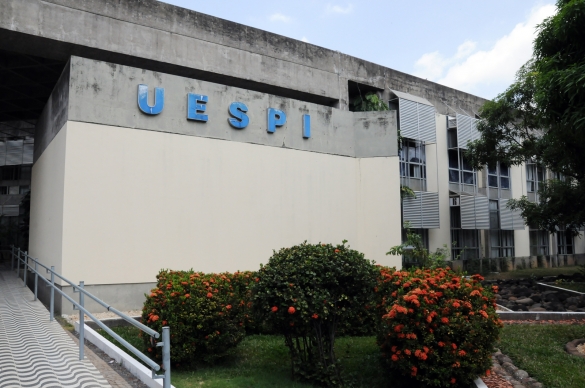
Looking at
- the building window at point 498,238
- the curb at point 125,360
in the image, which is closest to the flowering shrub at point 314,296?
the curb at point 125,360

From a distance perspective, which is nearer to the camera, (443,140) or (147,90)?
(147,90)

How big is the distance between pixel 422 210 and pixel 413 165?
2.13 meters

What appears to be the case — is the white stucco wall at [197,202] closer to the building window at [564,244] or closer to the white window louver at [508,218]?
the white window louver at [508,218]

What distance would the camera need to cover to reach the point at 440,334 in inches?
255

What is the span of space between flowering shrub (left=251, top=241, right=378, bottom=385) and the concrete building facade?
5.98 meters

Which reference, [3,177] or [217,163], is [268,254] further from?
[3,177]

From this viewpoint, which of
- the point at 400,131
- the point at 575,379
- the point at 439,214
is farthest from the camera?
the point at 439,214

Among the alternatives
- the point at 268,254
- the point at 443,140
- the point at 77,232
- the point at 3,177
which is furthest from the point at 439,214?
the point at 3,177

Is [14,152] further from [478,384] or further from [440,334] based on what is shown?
[478,384]

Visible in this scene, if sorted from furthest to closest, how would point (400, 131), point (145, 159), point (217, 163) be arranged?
point (400, 131) < point (217, 163) < point (145, 159)

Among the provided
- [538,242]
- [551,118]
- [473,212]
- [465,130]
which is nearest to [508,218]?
[473,212]

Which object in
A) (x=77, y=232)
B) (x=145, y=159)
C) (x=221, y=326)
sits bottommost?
(x=221, y=326)

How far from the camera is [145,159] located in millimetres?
12125

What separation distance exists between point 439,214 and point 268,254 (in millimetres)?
11026
